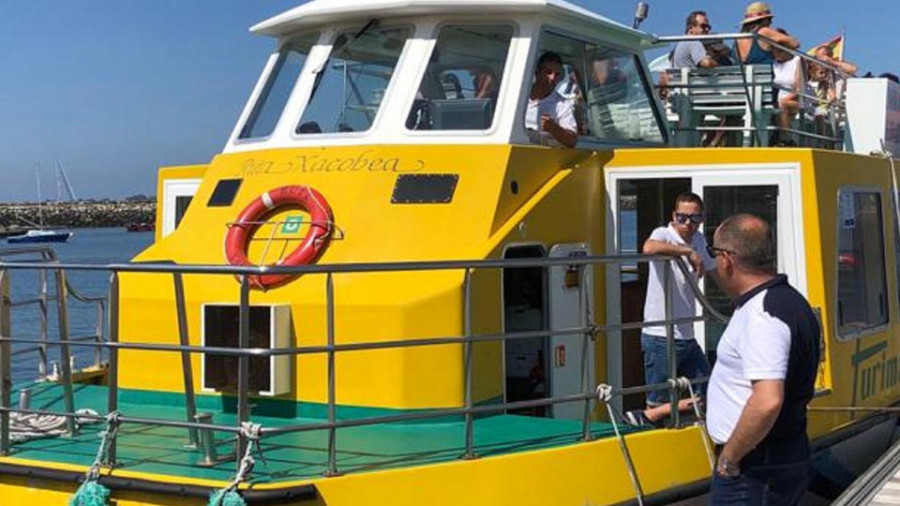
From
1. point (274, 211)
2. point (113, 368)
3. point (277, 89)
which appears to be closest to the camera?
point (113, 368)

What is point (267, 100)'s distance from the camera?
6.76 meters

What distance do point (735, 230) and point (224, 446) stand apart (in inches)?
99.4

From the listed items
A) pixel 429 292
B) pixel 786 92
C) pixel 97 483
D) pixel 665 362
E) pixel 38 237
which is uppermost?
pixel 38 237

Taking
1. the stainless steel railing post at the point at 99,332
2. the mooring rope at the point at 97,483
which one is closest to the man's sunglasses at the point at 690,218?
the mooring rope at the point at 97,483

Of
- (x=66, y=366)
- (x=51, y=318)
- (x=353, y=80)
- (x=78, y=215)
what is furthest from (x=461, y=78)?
(x=78, y=215)

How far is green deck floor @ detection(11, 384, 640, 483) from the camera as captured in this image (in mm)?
4434

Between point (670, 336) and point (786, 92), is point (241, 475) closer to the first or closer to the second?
point (670, 336)

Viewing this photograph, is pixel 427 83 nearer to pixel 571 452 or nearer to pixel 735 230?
pixel 571 452

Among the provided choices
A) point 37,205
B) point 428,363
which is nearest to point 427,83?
point 428,363

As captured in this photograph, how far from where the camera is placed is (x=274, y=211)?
584 centimetres

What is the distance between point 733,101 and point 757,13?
59.6 inches

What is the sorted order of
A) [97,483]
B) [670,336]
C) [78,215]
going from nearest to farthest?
[97,483], [670,336], [78,215]

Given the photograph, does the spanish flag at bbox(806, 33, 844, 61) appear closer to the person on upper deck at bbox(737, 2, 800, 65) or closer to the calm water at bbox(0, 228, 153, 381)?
the person on upper deck at bbox(737, 2, 800, 65)

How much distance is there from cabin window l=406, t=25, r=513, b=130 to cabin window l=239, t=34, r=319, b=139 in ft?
3.05
